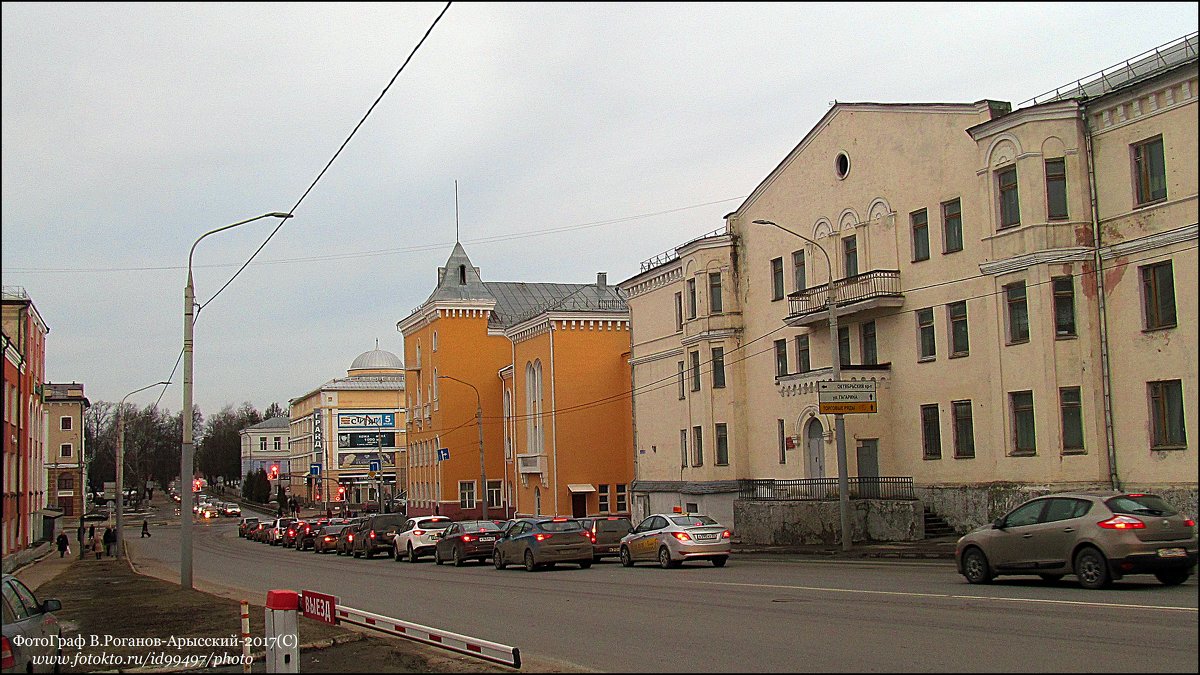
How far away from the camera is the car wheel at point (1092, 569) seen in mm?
17109

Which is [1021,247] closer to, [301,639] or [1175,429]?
[1175,429]

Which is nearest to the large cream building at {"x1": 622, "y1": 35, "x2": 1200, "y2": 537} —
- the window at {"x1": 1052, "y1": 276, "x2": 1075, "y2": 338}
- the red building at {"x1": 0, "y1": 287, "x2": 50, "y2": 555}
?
the window at {"x1": 1052, "y1": 276, "x2": 1075, "y2": 338}

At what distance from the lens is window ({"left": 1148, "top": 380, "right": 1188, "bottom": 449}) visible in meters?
26.6

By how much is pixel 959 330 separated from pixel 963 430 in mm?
2968

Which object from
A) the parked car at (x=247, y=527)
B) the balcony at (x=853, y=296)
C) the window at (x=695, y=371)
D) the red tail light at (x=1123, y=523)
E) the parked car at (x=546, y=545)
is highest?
the balcony at (x=853, y=296)

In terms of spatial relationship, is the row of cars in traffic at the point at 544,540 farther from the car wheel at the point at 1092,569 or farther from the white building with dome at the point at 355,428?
the white building with dome at the point at 355,428

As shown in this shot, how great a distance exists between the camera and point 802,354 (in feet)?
135

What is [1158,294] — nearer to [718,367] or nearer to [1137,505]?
[1137,505]

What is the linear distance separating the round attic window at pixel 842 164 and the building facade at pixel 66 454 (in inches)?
3060

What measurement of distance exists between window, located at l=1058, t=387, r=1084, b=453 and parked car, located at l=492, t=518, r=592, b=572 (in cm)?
1271

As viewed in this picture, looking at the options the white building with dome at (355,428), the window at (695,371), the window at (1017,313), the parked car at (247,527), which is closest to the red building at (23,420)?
the parked car at (247,527)

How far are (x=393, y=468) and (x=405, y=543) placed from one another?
230 ft

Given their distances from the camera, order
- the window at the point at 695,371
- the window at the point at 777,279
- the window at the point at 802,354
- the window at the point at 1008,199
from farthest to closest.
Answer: the window at the point at 695,371, the window at the point at 777,279, the window at the point at 802,354, the window at the point at 1008,199

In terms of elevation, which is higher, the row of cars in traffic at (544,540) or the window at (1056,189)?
the window at (1056,189)
